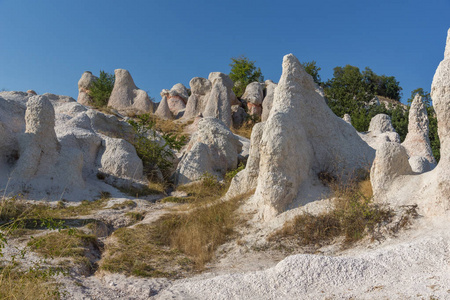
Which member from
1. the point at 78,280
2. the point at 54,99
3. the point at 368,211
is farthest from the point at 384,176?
the point at 54,99

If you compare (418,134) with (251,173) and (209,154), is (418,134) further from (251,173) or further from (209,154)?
(209,154)

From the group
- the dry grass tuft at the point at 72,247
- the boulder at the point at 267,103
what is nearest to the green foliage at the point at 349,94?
the boulder at the point at 267,103

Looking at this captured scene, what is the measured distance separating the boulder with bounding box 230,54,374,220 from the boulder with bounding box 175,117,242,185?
15.5 ft

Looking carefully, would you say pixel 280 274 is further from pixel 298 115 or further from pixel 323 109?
pixel 323 109

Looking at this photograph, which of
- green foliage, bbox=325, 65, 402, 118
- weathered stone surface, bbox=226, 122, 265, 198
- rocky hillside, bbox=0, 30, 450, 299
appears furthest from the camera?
green foliage, bbox=325, 65, 402, 118

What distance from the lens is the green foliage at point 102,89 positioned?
2592 centimetres

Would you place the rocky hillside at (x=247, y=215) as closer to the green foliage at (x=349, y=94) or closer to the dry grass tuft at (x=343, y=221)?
the dry grass tuft at (x=343, y=221)

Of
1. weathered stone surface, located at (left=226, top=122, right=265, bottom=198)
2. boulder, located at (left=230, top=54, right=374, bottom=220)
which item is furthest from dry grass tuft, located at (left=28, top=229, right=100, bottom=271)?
weathered stone surface, located at (left=226, top=122, right=265, bottom=198)

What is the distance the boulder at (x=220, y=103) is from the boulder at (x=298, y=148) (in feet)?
45.3

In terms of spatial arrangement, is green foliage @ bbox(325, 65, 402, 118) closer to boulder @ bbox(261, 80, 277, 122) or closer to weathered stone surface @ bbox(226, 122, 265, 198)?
boulder @ bbox(261, 80, 277, 122)

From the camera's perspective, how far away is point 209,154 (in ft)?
43.0

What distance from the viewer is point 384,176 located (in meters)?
6.20

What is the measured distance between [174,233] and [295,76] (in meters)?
3.89

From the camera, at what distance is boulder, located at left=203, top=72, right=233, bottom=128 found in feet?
74.0
